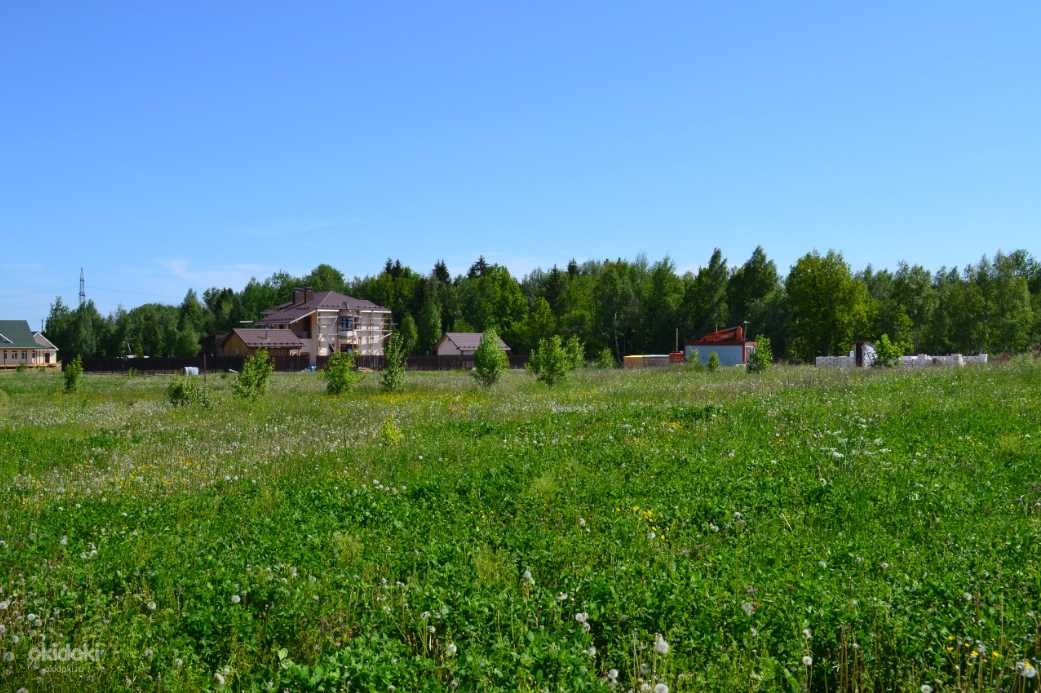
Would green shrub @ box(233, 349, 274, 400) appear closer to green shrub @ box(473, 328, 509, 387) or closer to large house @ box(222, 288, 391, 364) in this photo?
green shrub @ box(473, 328, 509, 387)

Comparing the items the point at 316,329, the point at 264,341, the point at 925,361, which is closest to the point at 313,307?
the point at 316,329

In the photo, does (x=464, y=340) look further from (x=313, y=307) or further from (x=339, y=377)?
(x=339, y=377)

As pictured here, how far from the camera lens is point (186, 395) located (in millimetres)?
23953

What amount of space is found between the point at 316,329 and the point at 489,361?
58.0 metres

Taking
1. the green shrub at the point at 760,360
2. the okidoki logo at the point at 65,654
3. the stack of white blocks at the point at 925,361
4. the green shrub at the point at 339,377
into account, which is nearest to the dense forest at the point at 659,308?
the stack of white blocks at the point at 925,361

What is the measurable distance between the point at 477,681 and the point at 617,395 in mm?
19546

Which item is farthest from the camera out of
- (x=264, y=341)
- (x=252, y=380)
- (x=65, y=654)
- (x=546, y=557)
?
(x=264, y=341)

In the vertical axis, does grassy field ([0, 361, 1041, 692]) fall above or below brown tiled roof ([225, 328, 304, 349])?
below

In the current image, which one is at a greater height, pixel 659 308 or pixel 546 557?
pixel 659 308

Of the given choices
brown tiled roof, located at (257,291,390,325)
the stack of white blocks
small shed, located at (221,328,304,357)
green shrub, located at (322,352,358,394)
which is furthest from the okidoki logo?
brown tiled roof, located at (257,291,390,325)

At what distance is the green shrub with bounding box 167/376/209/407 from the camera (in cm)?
2383

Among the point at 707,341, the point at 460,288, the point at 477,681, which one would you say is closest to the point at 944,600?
the point at 477,681

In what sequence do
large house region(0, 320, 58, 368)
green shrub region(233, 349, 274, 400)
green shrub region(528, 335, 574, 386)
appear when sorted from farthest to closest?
1. large house region(0, 320, 58, 368)
2. green shrub region(528, 335, 574, 386)
3. green shrub region(233, 349, 274, 400)

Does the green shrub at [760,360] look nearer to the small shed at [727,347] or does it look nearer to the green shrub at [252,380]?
the small shed at [727,347]
